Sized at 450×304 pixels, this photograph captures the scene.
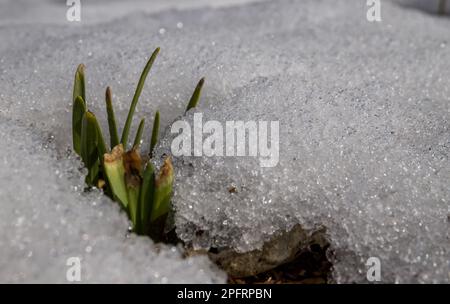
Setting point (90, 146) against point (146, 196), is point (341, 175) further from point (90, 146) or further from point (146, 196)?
point (90, 146)

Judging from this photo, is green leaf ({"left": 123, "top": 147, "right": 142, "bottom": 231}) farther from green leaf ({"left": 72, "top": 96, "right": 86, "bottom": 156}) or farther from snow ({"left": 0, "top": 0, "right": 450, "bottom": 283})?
green leaf ({"left": 72, "top": 96, "right": 86, "bottom": 156})

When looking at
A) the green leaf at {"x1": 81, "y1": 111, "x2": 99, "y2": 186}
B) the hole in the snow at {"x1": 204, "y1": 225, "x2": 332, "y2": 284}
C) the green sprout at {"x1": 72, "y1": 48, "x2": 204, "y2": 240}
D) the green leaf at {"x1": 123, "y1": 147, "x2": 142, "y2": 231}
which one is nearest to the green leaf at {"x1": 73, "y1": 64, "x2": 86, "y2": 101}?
the green sprout at {"x1": 72, "y1": 48, "x2": 204, "y2": 240}

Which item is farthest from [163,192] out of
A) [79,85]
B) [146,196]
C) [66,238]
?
[79,85]

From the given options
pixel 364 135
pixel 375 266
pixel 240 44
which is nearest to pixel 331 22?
pixel 240 44

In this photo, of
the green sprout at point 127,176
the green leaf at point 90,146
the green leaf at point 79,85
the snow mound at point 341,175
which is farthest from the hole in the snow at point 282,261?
the green leaf at point 79,85

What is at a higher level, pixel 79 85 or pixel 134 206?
pixel 79 85

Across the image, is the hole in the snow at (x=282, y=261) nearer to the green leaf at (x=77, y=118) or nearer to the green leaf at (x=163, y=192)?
the green leaf at (x=163, y=192)
